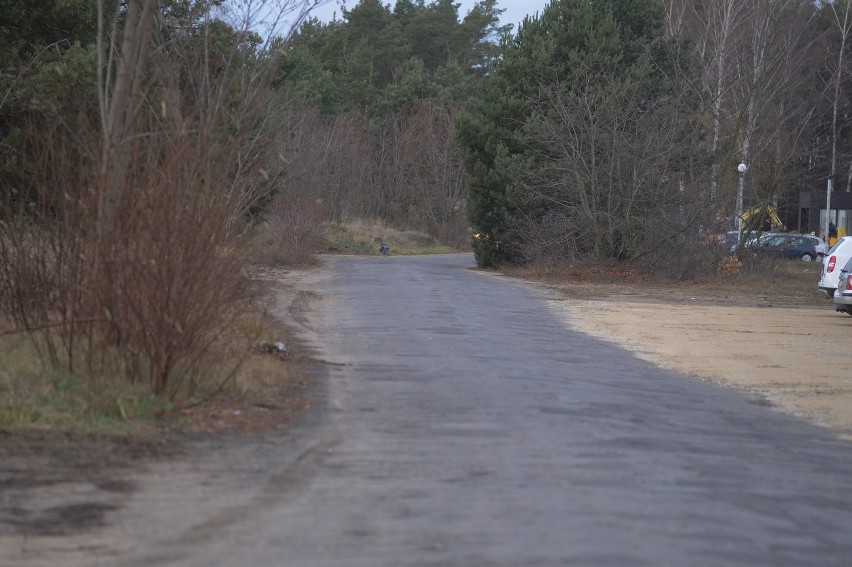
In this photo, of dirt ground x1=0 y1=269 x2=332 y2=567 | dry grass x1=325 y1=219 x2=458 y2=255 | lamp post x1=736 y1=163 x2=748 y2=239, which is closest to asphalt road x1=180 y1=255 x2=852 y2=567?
dirt ground x1=0 y1=269 x2=332 y2=567

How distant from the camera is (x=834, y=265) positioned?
76.8ft

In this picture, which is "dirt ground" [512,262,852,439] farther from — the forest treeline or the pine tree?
the pine tree

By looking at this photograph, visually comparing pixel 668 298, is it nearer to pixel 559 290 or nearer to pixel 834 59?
pixel 559 290

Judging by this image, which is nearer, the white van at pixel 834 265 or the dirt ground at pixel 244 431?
the dirt ground at pixel 244 431

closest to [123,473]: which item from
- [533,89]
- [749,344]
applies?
[749,344]

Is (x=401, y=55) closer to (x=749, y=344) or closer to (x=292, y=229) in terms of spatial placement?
(x=292, y=229)

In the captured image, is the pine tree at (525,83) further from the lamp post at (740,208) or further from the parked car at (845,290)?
the parked car at (845,290)

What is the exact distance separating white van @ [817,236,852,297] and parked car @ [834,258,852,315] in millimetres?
1640

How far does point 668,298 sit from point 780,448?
17.5 metres

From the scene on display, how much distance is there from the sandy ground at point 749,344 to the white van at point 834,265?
58 centimetres

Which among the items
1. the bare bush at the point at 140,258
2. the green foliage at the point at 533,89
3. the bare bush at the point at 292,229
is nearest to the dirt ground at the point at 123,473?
the bare bush at the point at 140,258

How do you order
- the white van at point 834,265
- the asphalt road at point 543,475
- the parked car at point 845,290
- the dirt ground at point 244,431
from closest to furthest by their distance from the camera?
the asphalt road at point 543,475, the dirt ground at point 244,431, the parked car at point 845,290, the white van at point 834,265

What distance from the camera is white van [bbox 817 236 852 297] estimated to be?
23219mm

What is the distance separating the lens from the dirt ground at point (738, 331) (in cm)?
1266
